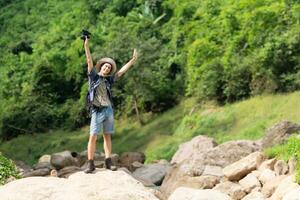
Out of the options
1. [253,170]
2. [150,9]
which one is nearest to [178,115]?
[150,9]

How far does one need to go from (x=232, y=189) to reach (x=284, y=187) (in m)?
3.64

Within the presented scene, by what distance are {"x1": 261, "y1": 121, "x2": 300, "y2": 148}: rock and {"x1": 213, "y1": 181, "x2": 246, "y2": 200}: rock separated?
13.7 feet

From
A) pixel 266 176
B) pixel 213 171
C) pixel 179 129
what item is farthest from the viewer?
pixel 179 129

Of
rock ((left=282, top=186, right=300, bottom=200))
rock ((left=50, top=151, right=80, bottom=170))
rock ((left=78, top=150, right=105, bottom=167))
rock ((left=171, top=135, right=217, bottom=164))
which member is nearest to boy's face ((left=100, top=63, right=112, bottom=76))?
rock ((left=282, top=186, right=300, bottom=200))

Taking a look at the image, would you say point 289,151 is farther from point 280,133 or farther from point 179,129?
point 179,129

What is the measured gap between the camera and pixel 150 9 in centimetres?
6128

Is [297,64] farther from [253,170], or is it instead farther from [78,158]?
[253,170]

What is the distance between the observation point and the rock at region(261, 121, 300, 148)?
22.6 metres

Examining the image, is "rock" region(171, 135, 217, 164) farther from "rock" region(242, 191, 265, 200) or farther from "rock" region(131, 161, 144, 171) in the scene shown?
"rock" region(242, 191, 265, 200)

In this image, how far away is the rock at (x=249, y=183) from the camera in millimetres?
17625

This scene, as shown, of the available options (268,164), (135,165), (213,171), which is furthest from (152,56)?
(268,164)

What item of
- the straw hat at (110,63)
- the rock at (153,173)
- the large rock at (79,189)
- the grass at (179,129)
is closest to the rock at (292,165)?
the straw hat at (110,63)

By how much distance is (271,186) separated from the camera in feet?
53.4

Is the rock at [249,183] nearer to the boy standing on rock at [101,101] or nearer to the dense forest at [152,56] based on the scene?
the boy standing on rock at [101,101]
